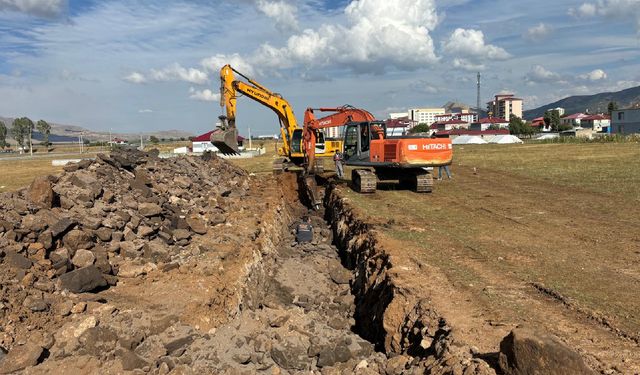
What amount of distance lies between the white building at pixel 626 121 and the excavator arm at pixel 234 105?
78.4 metres

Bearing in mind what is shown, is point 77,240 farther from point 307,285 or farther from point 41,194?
point 307,285

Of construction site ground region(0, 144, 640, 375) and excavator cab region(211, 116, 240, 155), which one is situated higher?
excavator cab region(211, 116, 240, 155)

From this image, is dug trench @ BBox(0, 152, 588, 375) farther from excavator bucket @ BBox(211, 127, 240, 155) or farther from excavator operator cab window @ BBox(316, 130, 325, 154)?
excavator operator cab window @ BBox(316, 130, 325, 154)

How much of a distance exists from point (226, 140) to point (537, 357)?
17.1 metres

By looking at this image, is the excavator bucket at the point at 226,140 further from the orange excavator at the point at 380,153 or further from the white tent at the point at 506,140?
the white tent at the point at 506,140

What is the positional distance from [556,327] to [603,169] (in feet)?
64.5

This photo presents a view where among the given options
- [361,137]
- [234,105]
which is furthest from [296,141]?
[361,137]

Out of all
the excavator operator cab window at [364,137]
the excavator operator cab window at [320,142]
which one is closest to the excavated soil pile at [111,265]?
the excavator operator cab window at [364,137]

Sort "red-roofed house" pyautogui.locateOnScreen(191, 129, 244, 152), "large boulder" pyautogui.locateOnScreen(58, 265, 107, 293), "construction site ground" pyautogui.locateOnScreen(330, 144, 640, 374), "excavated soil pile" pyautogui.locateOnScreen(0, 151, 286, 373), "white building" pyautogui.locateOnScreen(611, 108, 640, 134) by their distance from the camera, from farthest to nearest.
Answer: "white building" pyautogui.locateOnScreen(611, 108, 640, 134), "red-roofed house" pyautogui.locateOnScreen(191, 129, 244, 152), "large boulder" pyautogui.locateOnScreen(58, 265, 107, 293), "excavated soil pile" pyautogui.locateOnScreen(0, 151, 286, 373), "construction site ground" pyautogui.locateOnScreen(330, 144, 640, 374)

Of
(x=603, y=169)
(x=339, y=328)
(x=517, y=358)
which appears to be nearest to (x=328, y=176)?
(x=603, y=169)

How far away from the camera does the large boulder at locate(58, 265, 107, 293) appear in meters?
7.08

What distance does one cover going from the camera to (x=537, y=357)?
4031mm

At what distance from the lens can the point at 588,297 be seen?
6324 millimetres

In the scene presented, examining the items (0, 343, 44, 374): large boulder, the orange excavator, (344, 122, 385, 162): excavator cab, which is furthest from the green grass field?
(0, 343, 44, 374): large boulder
